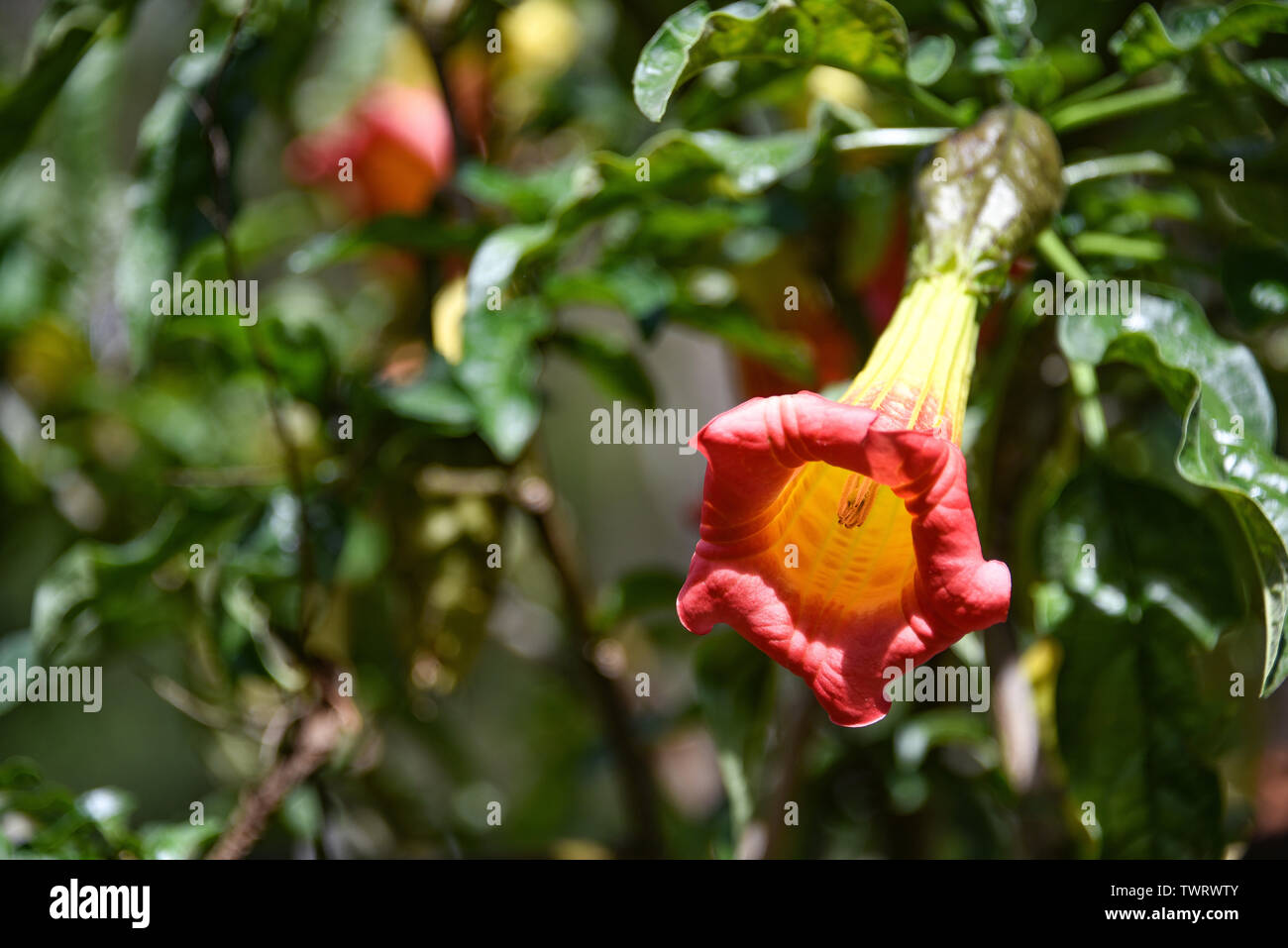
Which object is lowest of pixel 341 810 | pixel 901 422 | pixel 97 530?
pixel 341 810

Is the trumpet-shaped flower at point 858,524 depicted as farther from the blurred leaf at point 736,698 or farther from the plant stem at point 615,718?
the plant stem at point 615,718

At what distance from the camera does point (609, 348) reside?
3.07 ft

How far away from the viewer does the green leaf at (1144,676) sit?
696 mm

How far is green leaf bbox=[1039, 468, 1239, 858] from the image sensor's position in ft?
2.28

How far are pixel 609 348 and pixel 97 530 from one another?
0.70 m

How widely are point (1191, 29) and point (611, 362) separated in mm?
485

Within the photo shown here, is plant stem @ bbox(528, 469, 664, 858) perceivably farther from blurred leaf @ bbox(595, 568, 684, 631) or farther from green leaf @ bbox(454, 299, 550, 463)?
green leaf @ bbox(454, 299, 550, 463)

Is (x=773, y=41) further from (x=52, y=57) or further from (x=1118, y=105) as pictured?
(x=52, y=57)

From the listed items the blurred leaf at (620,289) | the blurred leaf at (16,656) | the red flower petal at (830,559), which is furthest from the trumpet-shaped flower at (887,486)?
the blurred leaf at (16,656)

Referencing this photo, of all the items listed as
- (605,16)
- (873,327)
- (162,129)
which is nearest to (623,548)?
(605,16)

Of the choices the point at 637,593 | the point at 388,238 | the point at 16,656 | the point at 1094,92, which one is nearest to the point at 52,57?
the point at 388,238

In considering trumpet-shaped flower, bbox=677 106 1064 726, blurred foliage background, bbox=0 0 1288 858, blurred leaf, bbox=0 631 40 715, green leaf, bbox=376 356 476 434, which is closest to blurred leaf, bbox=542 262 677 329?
blurred foliage background, bbox=0 0 1288 858

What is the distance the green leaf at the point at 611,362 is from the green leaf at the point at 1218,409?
1.21 feet
